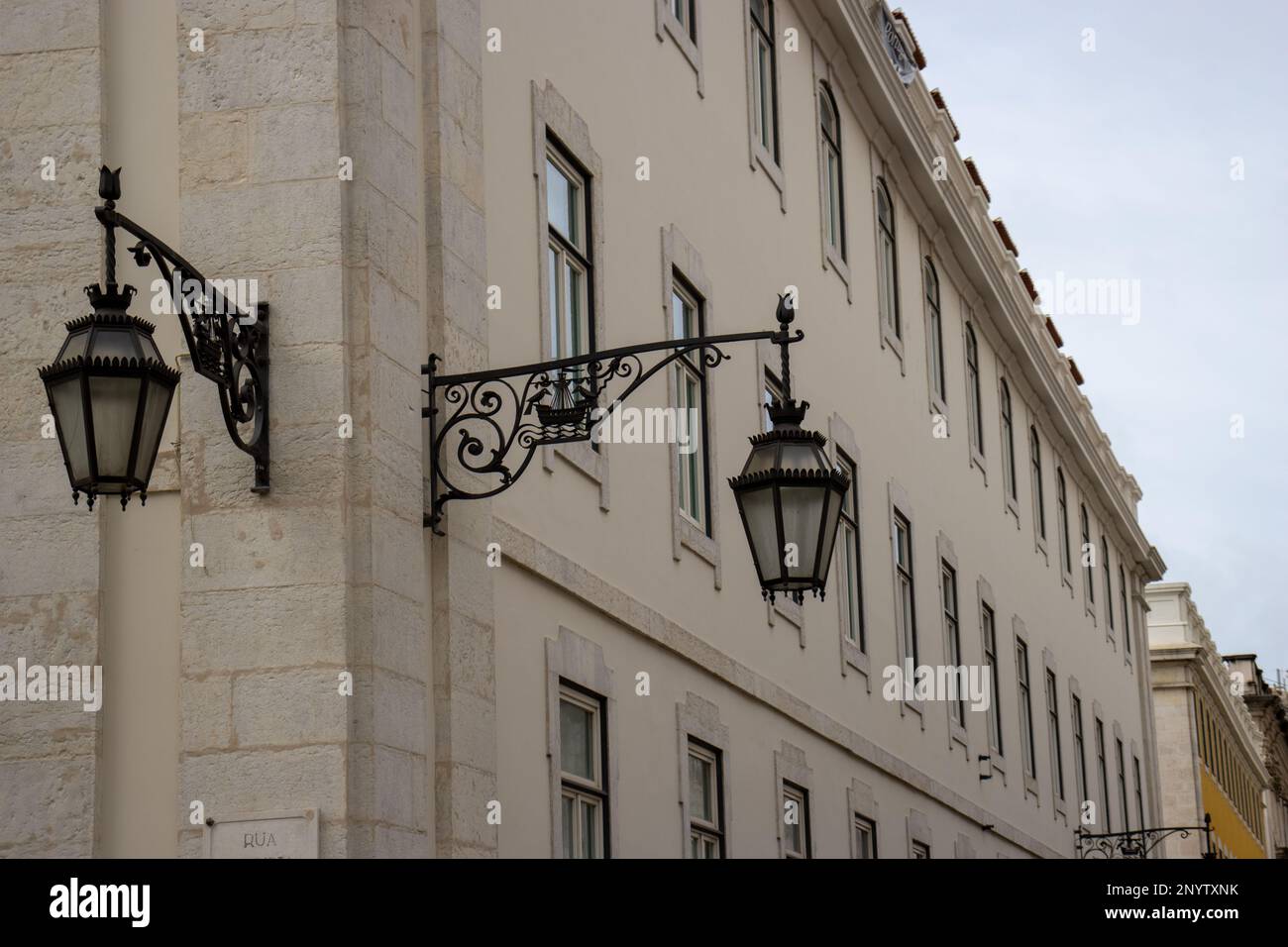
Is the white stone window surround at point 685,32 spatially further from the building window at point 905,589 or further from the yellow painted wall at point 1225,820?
the yellow painted wall at point 1225,820

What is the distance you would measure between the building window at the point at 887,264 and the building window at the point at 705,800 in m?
8.91

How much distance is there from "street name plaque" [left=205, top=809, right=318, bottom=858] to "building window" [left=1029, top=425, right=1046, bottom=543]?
24830 mm

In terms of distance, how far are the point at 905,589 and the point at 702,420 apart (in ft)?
24.9

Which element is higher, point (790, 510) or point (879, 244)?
point (879, 244)

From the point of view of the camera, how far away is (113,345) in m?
8.41

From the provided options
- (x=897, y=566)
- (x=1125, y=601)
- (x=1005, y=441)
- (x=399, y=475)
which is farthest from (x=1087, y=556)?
(x=399, y=475)

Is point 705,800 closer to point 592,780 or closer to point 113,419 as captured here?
point 592,780

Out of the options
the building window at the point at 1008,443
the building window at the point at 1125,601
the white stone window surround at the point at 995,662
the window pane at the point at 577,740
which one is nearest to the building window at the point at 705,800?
the window pane at the point at 577,740

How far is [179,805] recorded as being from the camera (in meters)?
9.62

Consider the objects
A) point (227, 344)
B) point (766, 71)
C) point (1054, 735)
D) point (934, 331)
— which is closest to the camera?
point (227, 344)

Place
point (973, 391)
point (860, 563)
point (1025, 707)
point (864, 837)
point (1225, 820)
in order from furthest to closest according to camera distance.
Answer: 1. point (1225, 820)
2. point (1025, 707)
3. point (973, 391)
4. point (860, 563)
5. point (864, 837)

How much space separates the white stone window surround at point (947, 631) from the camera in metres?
24.8

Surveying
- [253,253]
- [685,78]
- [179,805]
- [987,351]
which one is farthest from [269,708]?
[987,351]
